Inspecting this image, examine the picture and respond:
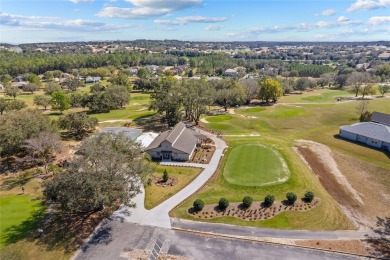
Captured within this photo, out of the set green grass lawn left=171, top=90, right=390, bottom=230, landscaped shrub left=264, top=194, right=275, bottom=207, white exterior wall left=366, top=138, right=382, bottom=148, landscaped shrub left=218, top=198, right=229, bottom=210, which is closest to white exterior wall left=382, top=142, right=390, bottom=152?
white exterior wall left=366, top=138, right=382, bottom=148

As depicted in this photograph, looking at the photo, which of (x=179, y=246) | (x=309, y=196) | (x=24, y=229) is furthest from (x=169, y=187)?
(x=309, y=196)

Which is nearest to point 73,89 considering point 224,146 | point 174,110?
point 174,110

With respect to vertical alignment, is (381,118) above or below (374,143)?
above

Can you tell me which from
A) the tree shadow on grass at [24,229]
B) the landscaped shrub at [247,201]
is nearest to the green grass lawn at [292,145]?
the landscaped shrub at [247,201]

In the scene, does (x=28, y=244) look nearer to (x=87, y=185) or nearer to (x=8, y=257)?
(x=8, y=257)

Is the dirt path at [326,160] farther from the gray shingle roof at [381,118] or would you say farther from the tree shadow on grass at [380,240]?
the gray shingle roof at [381,118]

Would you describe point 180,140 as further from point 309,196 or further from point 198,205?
point 309,196
